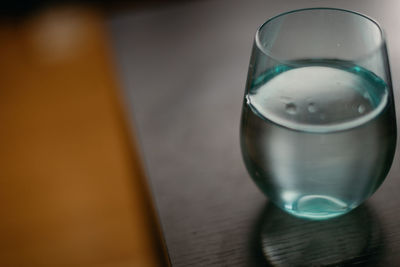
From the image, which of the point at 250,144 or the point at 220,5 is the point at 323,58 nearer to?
the point at 250,144

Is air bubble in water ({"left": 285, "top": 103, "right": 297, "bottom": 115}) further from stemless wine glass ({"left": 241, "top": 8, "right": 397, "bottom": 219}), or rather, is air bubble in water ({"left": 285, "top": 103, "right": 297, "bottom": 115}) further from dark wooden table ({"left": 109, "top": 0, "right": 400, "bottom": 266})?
dark wooden table ({"left": 109, "top": 0, "right": 400, "bottom": 266})

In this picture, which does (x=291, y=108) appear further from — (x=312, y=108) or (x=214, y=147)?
(x=214, y=147)

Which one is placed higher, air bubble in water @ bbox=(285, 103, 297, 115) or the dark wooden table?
air bubble in water @ bbox=(285, 103, 297, 115)

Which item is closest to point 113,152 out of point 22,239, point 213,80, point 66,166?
point 66,166

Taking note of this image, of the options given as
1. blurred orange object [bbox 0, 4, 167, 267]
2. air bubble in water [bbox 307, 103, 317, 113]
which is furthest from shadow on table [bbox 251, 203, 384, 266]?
blurred orange object [bbox 0, 4, 167, 267]

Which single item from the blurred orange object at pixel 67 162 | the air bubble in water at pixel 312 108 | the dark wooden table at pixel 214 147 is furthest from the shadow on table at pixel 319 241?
the blurred orange object at pixel 67 162
